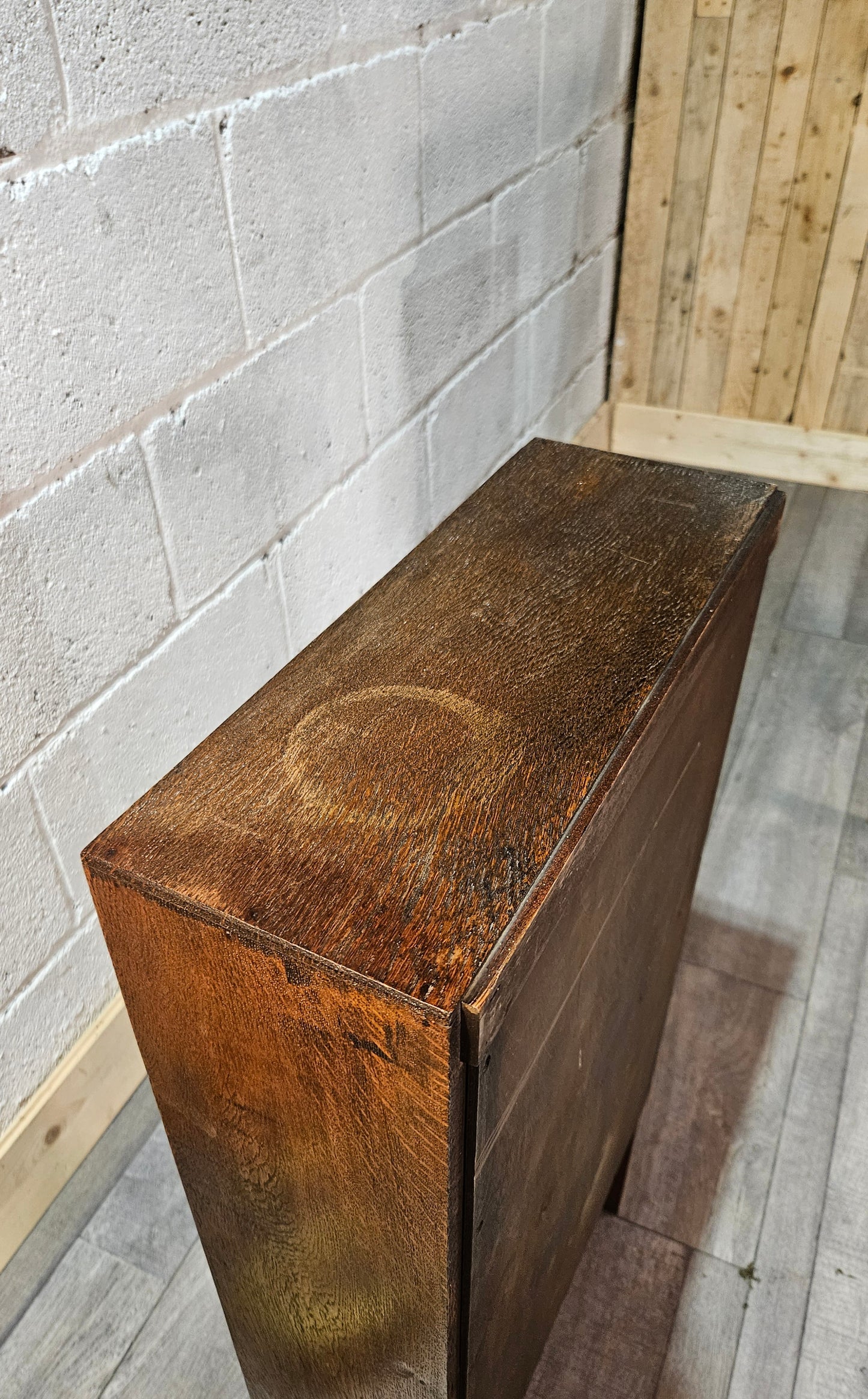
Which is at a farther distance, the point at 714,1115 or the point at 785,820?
the point at 785,820

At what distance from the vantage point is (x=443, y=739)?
71 centimetres

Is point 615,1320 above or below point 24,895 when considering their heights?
below

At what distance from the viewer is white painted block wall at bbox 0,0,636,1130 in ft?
3.11

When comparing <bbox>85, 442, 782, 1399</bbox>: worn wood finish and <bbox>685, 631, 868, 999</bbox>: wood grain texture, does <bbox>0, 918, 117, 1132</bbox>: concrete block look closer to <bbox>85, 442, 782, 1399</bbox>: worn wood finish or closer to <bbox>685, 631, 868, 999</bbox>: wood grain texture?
<bbox>85, 442, 782, 1399</bbox>: worn wood finish

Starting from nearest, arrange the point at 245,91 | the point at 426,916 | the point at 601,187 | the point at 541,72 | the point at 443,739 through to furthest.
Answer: the point at 426,916 < the point at 443,739 < the point at 245,91 < the point at 541,72 < the point at 601,187

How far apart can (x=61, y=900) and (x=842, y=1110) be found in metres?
1.09

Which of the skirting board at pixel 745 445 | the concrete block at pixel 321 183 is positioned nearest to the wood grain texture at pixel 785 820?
the skirting board at pixel 745 445

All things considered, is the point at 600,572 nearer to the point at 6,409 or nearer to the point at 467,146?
the point at 6,409

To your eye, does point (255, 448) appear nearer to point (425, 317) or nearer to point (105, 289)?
point (105, 289)

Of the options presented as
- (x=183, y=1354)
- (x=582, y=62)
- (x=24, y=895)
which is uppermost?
(x=582, y=62)

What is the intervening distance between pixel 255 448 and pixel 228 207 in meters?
0.28

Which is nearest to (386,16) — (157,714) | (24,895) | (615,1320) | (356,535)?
(356,535)

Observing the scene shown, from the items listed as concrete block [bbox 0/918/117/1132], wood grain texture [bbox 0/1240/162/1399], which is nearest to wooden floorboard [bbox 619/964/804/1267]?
wood grain texture [bbox 0/1240/162/1399]

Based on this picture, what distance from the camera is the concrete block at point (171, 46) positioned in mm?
903
